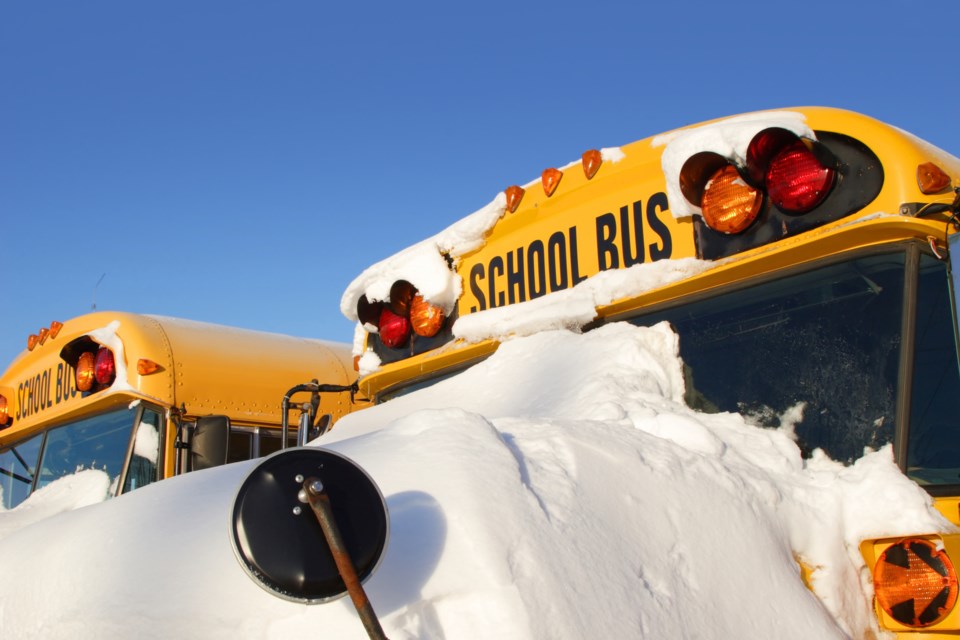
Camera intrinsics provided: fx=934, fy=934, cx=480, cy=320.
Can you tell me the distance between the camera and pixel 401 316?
3123 millimetres

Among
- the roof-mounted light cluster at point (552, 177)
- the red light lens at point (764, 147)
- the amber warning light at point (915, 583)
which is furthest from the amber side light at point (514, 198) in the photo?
the amber warning light at point (915, 583)

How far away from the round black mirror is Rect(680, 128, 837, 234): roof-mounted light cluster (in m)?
1.24

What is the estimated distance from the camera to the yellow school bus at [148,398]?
3686 mm

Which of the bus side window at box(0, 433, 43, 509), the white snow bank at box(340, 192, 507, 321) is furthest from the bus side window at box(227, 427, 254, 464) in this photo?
the white snow bank at box(340, 192, 507, 321)

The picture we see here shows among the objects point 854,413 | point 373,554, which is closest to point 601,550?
point 373,554

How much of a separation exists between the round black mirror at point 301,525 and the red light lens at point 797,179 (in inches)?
48.5

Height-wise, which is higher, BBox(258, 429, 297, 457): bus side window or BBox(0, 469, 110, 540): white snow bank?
BBox(258, 429, 297, 457): bus side window

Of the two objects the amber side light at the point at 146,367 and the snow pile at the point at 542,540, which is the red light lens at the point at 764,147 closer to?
the snow pile at the point at 542,540

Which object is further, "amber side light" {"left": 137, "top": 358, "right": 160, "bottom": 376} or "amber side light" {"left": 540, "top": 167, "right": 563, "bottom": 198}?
"amber side light" {"left": 137, "top": 358, "right": 160, "bottom": 376}

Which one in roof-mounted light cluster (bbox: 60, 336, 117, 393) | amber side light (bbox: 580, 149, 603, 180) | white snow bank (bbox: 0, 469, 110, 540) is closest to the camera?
amber side light (bbox: 580, 149, 603, 180)

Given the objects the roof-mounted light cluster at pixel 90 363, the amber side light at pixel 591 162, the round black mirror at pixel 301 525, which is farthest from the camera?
the roof-mounted light cluster at pixel 90 363

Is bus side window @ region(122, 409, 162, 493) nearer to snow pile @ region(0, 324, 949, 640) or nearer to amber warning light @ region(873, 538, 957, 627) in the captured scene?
snow pile @ region(0, 324, 949, 640)

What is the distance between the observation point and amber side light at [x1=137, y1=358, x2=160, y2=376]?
12.5 feet

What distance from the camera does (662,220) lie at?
2.32 meters
